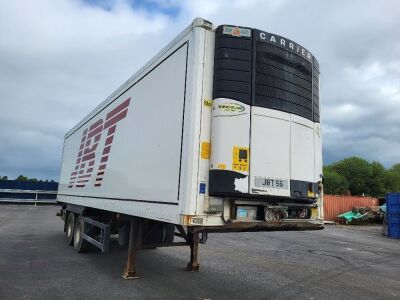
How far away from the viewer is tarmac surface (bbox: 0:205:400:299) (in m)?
6.88

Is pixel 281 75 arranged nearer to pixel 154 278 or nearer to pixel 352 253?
pixel 154 278

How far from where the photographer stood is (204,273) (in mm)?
8469

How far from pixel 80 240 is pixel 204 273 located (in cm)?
394

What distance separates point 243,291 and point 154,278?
6.09 ft

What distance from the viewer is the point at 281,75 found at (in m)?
6.32

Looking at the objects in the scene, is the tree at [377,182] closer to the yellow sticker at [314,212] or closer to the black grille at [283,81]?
the yellow sticker at [314,212]

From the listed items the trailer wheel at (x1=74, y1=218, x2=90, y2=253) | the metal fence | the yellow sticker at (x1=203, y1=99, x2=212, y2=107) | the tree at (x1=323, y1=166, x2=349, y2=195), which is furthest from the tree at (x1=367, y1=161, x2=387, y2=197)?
the yellow sticker at (x1=203, y1=99, x2=212, y2=107)

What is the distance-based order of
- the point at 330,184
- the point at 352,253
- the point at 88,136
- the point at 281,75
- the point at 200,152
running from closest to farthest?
the point at 200,152 < the point at 281,75 < the point at 88,136 < the point at 352,253 < the point at 330,184

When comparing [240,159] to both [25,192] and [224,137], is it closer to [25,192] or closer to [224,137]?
[224,137]

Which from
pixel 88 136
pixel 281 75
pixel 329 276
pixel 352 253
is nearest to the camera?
pixel 281 75

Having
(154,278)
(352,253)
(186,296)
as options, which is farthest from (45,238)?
(352,253)

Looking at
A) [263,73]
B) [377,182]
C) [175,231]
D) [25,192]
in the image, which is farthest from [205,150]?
[377,182]

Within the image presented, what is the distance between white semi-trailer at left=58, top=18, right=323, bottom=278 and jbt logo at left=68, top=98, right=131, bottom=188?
1235 mm

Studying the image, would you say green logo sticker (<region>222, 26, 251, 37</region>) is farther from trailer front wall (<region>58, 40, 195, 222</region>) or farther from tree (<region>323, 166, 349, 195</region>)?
tree (<region>323, 166, 349, 195</region>)
